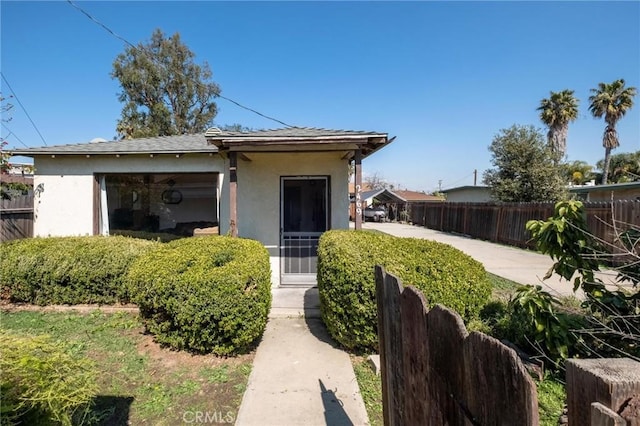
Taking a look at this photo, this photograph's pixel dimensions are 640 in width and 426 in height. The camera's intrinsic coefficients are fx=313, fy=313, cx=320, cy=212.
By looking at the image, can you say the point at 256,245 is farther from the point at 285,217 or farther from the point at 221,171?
the point at 221,171

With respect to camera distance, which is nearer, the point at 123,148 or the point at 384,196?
the point at 123,148

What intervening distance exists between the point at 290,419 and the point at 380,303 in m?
1.83

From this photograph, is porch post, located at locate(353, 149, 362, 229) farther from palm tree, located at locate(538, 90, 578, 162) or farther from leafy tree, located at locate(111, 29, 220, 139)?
palm tree, located at locate(538, 90, 578, 162)

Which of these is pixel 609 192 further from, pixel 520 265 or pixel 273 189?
pixel 273 189

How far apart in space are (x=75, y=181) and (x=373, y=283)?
8.24m

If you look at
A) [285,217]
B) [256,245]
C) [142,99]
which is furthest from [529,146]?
[142,99]

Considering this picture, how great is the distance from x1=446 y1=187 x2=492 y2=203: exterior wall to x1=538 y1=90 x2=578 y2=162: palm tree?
6766mm

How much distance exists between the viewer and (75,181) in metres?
8.02

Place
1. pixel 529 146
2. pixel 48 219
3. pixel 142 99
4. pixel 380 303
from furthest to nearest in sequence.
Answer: pixel 142 99
pixel 529 146
pixel 48 219
pixel 380 303

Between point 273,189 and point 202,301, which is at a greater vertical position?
point 273,189

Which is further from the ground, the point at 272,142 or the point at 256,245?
the point at 272,142

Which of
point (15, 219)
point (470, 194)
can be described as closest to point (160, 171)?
point (15, 219)

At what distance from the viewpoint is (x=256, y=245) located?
5738 millimetres

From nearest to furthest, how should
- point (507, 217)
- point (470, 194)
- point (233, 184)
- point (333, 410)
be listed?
point (333, 410) → point (233, 184) → point (507, 217) → point (470, 194)
